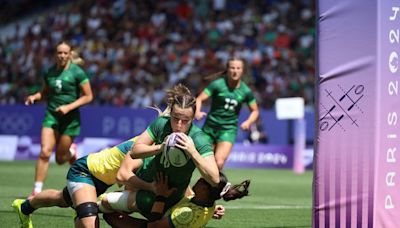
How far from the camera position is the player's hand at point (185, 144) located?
7902mm

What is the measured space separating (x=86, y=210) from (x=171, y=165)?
2.96 ft

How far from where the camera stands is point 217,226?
37.0ft

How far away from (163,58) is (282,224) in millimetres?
19555

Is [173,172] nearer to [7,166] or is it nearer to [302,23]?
[7,166]

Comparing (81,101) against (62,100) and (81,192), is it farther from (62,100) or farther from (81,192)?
(81,192)

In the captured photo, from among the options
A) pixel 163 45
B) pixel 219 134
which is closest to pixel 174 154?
pixel 219 134

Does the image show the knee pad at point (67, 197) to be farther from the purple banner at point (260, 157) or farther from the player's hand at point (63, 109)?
the purple banner at point (260, 157)

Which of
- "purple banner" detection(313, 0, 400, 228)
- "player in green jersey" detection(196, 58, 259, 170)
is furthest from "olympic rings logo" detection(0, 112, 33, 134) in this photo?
"purple banner" detection(313, 0, 400, 228)

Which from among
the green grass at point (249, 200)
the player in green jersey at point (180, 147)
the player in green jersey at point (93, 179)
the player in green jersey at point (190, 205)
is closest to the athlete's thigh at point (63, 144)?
the green grass at point (249, 200)

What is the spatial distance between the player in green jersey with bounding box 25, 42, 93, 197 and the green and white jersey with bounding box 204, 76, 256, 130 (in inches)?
75.7

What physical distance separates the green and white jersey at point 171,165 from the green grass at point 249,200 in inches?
97.2

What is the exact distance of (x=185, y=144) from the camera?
25.9 feet

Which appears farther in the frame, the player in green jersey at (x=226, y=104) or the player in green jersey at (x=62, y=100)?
the player in green jersey at (x=226, y=104)

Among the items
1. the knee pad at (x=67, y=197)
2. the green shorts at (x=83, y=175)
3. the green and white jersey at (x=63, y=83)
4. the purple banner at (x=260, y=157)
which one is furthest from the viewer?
the purple banner at (x=260, y=157)
